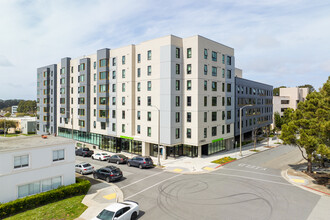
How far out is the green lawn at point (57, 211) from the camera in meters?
17.0

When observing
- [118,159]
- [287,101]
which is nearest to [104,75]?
[118,159]

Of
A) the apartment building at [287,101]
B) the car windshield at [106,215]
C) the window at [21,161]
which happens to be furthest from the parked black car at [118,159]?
the apartment building at [287,101]

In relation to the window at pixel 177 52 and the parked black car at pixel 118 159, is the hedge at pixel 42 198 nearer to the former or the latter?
the parked black car at pixel 118 159

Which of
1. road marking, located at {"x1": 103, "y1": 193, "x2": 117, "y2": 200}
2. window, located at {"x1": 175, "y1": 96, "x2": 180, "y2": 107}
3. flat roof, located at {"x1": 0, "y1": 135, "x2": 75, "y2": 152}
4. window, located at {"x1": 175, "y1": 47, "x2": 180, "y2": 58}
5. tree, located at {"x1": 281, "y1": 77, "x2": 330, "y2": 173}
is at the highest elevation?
window, located at {"x1": 175, "y1": 47, "x2": 180, "y2": 58}

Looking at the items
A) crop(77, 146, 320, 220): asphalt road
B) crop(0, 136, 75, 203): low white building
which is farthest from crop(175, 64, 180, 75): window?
crop(0, 136, 75, 203): low white building

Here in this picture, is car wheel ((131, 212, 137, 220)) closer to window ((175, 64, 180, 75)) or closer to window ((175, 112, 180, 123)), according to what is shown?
window ((175, 112, 180, 123))

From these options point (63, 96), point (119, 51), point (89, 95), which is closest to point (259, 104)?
point (119, 51)

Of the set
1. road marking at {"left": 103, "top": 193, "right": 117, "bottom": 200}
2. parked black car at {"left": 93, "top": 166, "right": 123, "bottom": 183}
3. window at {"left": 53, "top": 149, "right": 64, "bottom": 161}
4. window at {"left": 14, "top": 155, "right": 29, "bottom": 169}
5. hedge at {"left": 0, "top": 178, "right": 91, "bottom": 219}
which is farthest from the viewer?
parked black car at {"left": 93, "top": 166, "right": 123, "bottom": 183}

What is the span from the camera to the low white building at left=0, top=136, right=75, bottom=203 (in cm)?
1859

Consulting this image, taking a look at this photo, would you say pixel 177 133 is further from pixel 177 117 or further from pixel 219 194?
pixel 219 194

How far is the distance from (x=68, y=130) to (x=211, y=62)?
135ft

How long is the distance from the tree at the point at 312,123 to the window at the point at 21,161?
2964cm

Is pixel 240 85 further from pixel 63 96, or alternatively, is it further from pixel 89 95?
pixel 63 96

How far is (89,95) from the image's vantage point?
51.1 m
